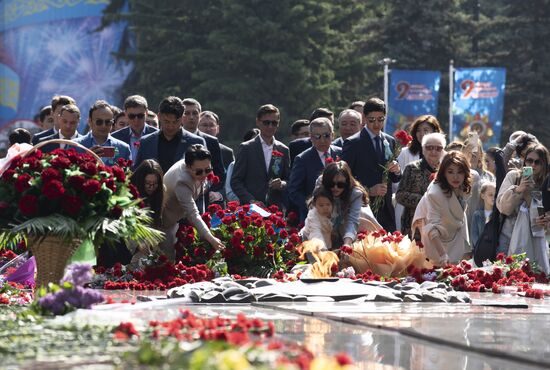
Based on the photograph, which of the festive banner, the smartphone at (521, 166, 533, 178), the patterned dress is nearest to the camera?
the patterned dress

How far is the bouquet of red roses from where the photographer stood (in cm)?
975

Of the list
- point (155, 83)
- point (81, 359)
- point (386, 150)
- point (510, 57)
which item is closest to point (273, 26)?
point (155, 83)

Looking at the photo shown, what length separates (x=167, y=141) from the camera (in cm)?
1443

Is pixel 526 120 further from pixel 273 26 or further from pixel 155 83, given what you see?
pixel 155 83

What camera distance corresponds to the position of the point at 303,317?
9727 mm

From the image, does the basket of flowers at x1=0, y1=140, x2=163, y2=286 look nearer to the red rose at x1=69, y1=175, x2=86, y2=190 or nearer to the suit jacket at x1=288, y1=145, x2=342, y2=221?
the red rose at x1=69, y1=175, x2=86, y2=190

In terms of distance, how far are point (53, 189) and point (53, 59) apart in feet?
159

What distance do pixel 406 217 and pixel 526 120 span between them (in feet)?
138

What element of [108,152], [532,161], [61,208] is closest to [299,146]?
[532,161]

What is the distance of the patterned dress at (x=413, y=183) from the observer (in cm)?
1444

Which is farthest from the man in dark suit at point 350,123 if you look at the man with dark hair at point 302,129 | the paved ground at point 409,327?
the paved ground at point 409,327

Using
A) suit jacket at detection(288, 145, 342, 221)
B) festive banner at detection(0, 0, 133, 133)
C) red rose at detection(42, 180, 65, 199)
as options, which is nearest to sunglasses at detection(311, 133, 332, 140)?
suit jacket at detection(288, 145, 342, 221)

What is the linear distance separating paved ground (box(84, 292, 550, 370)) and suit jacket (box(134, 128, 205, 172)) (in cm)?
270

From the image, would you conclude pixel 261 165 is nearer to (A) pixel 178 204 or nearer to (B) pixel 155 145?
(B) pixel 155 145
